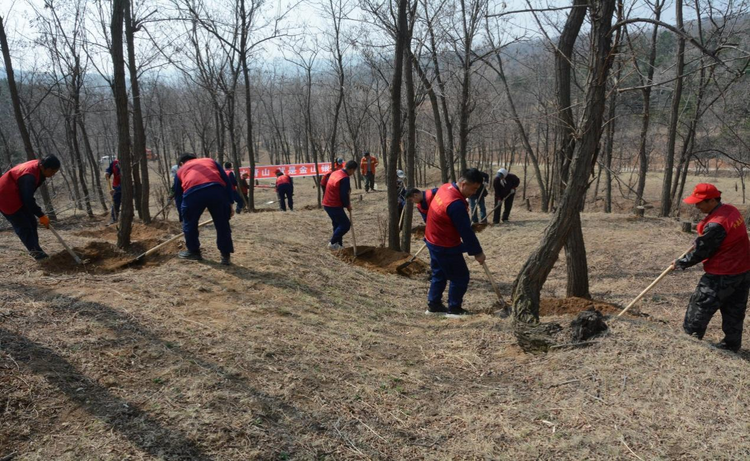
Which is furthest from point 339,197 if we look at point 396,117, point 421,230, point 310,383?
point 310,383

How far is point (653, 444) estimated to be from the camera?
2.85 metres

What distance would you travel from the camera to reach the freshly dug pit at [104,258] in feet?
20.8

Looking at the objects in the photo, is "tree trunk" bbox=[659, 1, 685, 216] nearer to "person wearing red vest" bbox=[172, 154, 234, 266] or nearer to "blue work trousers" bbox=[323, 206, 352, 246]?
"blue work trousers" bbox=[323, 206, 352, 246]

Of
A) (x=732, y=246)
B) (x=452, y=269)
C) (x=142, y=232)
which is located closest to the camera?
(x=732, y=246)

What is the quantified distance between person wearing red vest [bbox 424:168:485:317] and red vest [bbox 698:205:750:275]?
7.46 feet

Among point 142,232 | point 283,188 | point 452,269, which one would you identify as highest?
point 283,188

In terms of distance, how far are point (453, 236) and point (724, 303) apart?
2.76 metres

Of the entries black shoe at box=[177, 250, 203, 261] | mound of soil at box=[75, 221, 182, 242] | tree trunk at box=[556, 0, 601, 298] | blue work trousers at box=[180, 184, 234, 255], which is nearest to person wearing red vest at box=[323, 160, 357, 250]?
mound of soil at box=[75, 221, 182, 242]

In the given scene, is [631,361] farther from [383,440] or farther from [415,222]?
[415,222]

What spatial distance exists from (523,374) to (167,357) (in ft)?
9.08

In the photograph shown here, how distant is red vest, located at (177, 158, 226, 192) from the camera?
5.88m

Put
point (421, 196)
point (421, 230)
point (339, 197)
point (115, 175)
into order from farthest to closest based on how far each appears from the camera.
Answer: point (421, 230) → point (115, 175) → point (339, 197) → point (421, 196)

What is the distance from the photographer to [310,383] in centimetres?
349

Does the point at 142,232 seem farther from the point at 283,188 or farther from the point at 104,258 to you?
the point at 283,188
